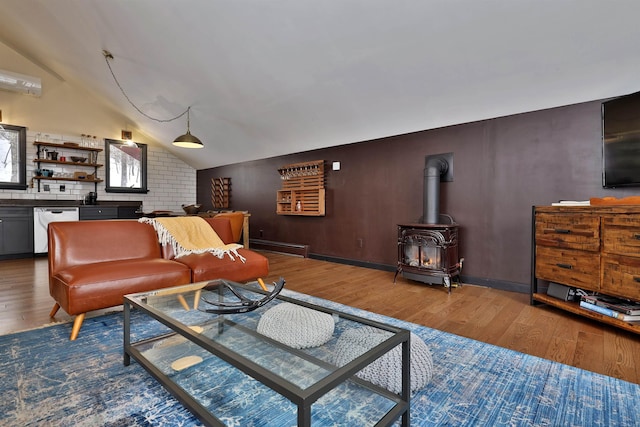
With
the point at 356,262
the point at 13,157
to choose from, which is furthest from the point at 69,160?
the point at 356,262

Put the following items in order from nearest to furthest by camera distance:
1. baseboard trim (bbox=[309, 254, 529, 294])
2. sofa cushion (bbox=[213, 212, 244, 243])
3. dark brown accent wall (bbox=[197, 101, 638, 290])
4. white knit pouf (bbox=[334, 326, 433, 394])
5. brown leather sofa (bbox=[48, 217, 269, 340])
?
1. white knit pouf (bbox=[334, 326, 433, 394])
2. brown leather sofa (bbox=[48, 217, 269, 340])
3. dark brown accent wall (bbox=[197, 101, 638, 290])
4. baseboard trim (bbox=[309, 254, 529, 294])
5. sofa cushion (bbox=[213, 212, 244, 243])

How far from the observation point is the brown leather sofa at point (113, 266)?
197 cm

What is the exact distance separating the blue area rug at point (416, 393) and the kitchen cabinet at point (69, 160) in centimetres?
536

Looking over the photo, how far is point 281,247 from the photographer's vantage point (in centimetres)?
572

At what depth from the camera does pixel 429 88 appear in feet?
10.4

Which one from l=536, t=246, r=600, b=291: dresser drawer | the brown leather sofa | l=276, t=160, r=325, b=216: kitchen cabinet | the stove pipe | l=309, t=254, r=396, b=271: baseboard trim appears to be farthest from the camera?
l=276, t=160, r=325, b=216: kitchen cabinet

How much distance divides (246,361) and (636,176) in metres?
3.21

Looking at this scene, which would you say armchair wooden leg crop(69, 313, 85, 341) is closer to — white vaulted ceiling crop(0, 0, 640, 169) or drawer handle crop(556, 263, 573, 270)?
white vaulted ceiling crop(0, 0, 640, 169)

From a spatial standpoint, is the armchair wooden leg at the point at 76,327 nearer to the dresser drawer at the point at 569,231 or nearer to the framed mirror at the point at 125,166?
the dresser drawer at the point at 569,231

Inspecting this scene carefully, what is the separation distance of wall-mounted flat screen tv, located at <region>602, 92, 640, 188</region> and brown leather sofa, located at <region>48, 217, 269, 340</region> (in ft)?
10.2

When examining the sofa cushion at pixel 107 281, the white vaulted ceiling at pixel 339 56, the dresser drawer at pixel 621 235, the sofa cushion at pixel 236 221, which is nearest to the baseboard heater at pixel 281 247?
the sofa cushion at pixel 236 221

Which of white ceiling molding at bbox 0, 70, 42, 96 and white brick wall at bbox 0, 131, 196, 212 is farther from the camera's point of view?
white brick wall at bbox 0, 131, 196, 212

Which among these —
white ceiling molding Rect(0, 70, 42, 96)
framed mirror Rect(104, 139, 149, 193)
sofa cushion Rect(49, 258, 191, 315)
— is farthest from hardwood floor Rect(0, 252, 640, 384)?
white ceiling molding Rect(0, 70, 42, 96)

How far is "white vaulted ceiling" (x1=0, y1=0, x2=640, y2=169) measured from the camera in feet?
7.65
